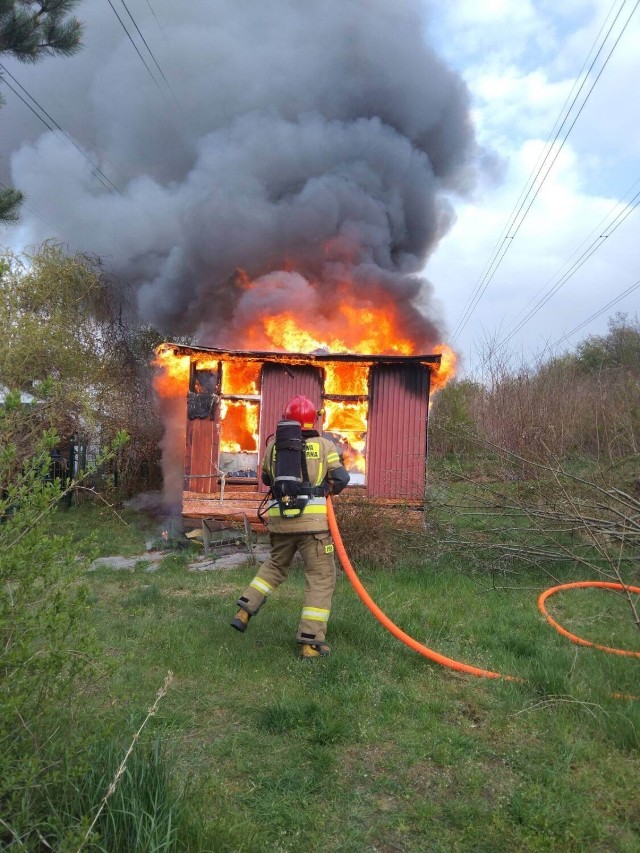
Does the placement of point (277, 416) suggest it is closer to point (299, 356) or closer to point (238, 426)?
point (238, 426)

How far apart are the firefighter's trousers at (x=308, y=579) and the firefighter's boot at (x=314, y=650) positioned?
5 centimetres

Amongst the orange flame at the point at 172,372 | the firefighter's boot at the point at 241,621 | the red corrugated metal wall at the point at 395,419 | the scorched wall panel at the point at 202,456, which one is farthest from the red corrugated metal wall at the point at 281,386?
the firefighter's boot at the point at 241,621

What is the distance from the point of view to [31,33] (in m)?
6.96

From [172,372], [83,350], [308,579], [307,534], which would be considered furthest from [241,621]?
[83,350]

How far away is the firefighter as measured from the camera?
4398 mm

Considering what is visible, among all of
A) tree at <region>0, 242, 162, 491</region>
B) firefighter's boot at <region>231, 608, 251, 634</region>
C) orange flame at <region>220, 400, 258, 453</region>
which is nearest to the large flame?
orange flame at <region>220, 400, 258, 453</region>

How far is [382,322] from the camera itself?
479 inches

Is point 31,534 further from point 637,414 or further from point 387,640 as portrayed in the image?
point 637,414

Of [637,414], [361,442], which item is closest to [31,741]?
[361,442]

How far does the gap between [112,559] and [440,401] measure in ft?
34.7

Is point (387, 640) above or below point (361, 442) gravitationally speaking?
below

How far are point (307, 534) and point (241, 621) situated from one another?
83cm

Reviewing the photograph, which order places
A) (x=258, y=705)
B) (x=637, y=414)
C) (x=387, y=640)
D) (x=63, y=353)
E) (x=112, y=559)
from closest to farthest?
(x=258, y=705) < (x=387, y=640) < (x=112, y=559) < (x=637, y=414) < (x=63, y=353)

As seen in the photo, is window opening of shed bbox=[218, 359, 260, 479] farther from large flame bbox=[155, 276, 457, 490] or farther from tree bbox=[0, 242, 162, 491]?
tree bbox=[0, 242, 162, 491]
